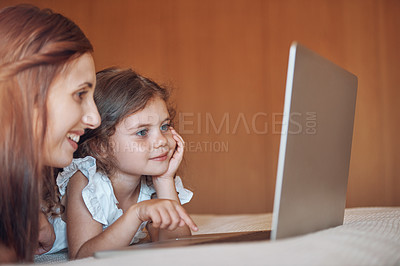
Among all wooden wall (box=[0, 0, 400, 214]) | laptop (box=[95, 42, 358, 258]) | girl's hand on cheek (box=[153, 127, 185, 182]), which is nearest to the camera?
laptop (box=[95, 42, 358, 258])

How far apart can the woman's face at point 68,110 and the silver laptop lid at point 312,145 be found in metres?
0.52

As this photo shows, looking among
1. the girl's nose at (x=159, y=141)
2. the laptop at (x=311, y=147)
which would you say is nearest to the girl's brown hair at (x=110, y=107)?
the girl's nose at (x=159, y=141)

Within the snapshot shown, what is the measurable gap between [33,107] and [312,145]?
563mm

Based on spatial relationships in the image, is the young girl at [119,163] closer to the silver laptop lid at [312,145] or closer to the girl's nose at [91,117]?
the girl's nose at [91,117]

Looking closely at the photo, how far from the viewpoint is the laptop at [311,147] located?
0.68 m

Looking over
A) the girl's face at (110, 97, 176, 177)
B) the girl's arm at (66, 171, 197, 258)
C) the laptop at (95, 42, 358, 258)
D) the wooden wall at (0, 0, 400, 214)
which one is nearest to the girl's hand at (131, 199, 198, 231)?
the girl's arm at (66, 171, 197, 258)

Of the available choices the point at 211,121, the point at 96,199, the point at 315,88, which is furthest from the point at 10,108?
the point at 211,121

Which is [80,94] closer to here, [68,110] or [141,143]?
[68,110]

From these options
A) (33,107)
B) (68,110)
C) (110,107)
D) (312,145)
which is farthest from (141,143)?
(312,145)

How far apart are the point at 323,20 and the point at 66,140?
→ 3.02m

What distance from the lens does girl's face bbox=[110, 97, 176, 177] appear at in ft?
4.47

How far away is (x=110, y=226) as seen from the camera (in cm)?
108

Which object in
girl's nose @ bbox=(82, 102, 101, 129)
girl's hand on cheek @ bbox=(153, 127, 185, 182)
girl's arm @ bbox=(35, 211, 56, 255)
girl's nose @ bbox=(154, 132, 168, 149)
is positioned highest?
girl's nose @ bbox=(82, 102, 101, 129)

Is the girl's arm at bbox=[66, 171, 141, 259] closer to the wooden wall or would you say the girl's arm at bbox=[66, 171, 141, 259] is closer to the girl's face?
the girl's face
